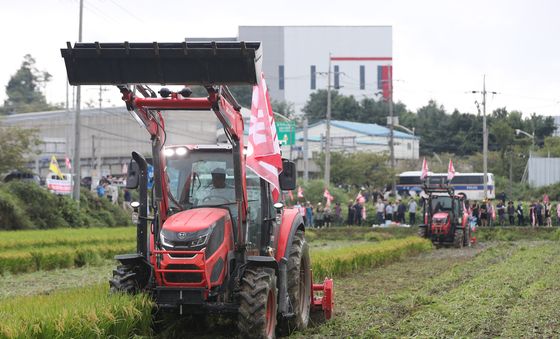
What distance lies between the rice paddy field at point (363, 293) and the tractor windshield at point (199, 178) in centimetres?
153

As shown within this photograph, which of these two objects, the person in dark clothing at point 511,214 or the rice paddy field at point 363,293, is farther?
the person in dark clothing at point 511,214

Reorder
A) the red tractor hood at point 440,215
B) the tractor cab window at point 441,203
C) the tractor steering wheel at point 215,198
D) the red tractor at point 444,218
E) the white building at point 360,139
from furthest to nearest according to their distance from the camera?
the white building at point 360,139 < the tractor cab window at point 441,203 < the red tractor hood at point 440,215 < the red tractor at point 444,218 < the tractor steering wheel at point 215,198

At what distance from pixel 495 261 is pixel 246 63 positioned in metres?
16.7

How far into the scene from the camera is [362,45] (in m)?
103

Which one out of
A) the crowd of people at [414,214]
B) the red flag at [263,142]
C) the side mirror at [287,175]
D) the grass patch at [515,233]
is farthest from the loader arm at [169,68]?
the crowd of people at [414,214]

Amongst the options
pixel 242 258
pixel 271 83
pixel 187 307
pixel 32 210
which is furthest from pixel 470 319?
pixel 271 83

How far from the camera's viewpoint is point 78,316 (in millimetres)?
8516

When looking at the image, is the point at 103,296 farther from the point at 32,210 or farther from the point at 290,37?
the point at 290,37

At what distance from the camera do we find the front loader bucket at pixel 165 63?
372 inches

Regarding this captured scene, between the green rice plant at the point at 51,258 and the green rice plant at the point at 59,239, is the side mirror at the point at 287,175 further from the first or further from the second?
the green rice plant at the point at 59,239

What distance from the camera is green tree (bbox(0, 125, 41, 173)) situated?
4706cm

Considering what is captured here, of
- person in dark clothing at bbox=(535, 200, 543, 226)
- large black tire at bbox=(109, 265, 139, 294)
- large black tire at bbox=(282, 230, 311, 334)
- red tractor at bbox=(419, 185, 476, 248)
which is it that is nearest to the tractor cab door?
large black tire at bbox=(282, 230, 311, 334)

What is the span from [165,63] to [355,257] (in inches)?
523

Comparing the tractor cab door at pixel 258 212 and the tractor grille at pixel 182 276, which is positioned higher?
the tractor cab door at pixel 258 212
